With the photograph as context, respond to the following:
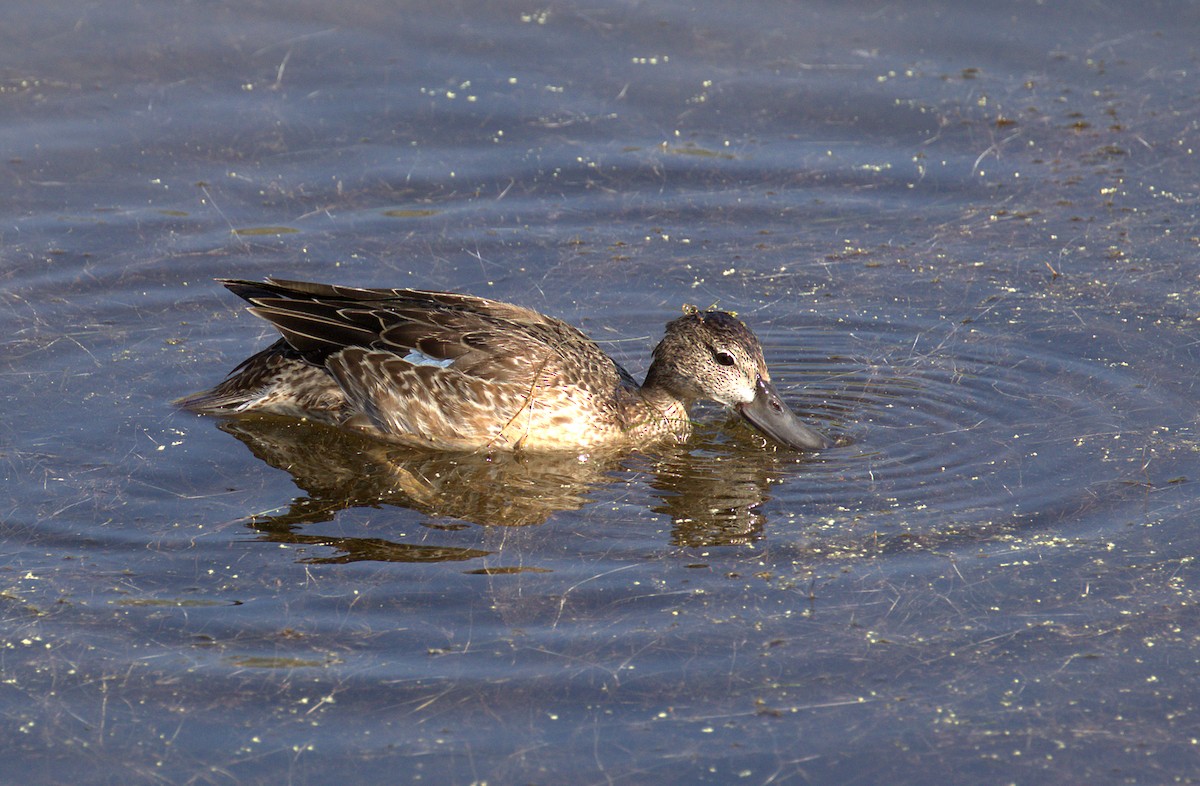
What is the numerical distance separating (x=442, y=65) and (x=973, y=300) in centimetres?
431

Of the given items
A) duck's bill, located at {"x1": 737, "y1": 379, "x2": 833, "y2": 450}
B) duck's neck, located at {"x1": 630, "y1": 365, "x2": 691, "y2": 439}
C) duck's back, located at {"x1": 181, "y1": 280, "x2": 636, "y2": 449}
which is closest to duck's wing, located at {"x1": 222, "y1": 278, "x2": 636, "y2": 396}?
duck's back, located at {"x1": 181, "y1": 280, "x2": 636, "y2": 449}

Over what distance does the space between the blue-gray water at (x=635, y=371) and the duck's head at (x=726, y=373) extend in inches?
5.6

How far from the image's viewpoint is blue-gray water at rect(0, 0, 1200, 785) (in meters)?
5.64

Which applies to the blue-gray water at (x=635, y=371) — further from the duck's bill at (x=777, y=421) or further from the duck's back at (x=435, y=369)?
the duck's back at (x=435, y=369)

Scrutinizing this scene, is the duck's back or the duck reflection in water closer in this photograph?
the duck reflection in water

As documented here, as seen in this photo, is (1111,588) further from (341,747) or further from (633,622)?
(341,747)

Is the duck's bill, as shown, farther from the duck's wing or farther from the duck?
the duck's wing

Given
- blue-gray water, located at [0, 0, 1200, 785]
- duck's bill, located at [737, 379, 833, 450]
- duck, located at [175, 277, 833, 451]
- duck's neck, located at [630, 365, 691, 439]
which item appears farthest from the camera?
duck's neck, located at [630, 365, 691, 439]

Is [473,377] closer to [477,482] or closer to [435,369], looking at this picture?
[435,369]

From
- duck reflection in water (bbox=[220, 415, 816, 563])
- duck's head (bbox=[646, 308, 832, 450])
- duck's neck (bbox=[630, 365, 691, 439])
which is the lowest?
duck reflection in water (bbox=[220, 415, 816, 563])

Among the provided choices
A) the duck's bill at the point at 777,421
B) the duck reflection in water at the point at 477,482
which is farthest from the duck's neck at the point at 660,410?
the duck's bill at the point at 777,421

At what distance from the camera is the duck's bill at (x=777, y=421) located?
7824 mm

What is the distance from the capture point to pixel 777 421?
789 centimetres

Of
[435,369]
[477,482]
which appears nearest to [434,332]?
[435,369]
